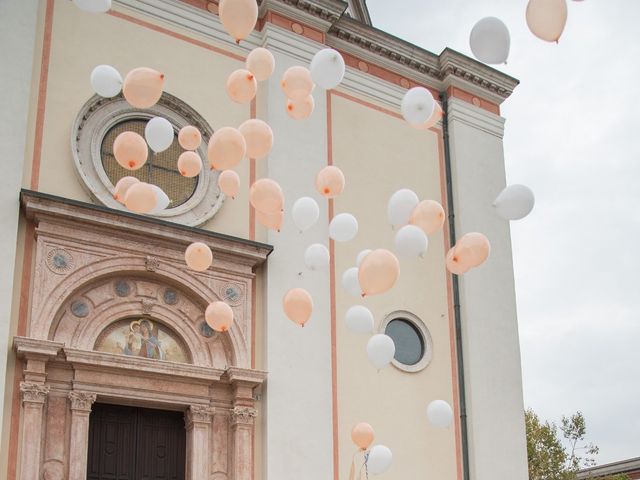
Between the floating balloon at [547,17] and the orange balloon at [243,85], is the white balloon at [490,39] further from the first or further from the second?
the orange balloon at [243,85]

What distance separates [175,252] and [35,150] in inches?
87.8

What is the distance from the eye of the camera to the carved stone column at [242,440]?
12578 mm

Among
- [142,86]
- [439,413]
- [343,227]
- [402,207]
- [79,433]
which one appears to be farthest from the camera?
[439,413]

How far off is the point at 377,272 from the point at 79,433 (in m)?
4.31

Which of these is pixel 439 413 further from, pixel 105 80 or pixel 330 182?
pixel 105 80

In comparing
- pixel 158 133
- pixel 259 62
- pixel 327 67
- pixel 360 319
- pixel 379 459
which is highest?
pixel 259 62

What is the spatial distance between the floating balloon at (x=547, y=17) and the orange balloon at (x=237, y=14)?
2.83 meters

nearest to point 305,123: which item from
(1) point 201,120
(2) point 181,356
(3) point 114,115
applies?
(1) point 201,120

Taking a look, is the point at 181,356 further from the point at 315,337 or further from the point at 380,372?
the point at 380,372

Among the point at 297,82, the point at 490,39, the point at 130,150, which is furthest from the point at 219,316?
the point at 490,39

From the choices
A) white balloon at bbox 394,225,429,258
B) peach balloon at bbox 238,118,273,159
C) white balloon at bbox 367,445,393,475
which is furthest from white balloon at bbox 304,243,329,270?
white balloon at bbox 367,445,393,475

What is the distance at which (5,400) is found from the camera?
11219 mm

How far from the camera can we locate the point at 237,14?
9.59 m

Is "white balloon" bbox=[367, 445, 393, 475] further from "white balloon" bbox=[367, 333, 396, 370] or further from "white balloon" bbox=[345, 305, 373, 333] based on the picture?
"white balloon" bbox=[345, 305, 373, 333]
